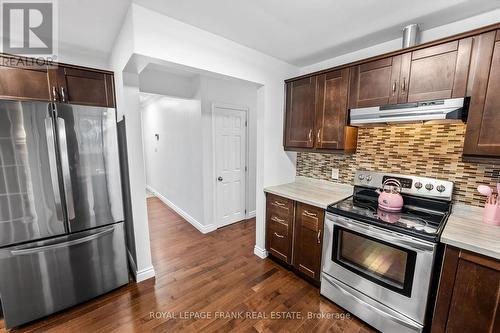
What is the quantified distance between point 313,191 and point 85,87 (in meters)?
2.75

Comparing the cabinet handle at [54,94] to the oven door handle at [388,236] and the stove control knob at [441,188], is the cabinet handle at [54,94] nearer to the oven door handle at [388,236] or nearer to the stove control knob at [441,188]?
the oven door handle at [388,236]

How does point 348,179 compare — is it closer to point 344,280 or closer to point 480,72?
point 344,280

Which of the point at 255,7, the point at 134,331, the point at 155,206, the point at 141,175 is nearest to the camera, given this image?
the point at 255,7

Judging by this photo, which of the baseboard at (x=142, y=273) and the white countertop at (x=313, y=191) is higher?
the white countertop at (x=313, y=191)

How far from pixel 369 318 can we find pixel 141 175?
249 cm

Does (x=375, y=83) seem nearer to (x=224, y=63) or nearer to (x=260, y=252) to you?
(x=224, y=63)

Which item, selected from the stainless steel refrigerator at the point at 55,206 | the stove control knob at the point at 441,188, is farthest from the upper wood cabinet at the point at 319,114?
the stainless steel refrigerator at the point at 55,206

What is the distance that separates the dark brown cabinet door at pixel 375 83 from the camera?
1.80m

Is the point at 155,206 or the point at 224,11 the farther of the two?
the point at 155,206

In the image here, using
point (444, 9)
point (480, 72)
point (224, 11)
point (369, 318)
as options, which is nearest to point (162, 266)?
point (369, 318)

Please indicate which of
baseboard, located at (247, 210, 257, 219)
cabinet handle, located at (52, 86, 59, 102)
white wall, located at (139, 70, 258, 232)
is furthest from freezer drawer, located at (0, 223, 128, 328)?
baseboard, located at (247, 210, 257, 219)

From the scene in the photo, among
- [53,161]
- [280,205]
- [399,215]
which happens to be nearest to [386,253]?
[399,215]

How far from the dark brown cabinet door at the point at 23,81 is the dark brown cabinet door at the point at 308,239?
2794 millimetres

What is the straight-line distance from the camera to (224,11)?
1.60 m
